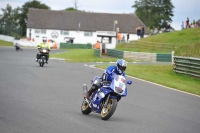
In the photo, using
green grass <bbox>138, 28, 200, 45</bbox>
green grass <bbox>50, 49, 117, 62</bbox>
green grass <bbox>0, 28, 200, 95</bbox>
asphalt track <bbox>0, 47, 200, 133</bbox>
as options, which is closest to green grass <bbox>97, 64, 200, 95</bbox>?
green grass <bbox>0, 28, 200, 95</bbox>

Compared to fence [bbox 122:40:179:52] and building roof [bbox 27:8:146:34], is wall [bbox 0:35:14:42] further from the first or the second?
fence [bbox 122:40:179:52]

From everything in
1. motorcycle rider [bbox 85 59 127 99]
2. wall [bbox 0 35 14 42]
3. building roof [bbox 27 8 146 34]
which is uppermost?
building roof [bbox 27 8 146 34]

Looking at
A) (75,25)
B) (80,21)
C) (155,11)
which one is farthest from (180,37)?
(155,11)

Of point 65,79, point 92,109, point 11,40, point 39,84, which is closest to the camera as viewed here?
point 92,109

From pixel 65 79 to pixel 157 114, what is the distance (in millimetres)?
9588

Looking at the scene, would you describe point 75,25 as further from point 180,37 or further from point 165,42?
point 165,42

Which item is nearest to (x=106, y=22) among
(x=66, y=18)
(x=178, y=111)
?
(x=66, y=18)

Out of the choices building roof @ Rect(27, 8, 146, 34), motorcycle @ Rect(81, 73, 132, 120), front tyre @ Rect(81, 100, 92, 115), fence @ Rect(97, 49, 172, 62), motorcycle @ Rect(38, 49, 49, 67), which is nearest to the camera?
motorcycle @ Rect(81, 73, 132, 120)

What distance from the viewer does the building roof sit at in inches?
4289

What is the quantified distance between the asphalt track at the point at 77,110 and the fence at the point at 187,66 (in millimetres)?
7592

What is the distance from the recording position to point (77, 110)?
13.5 m

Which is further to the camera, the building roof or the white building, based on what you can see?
the building roof

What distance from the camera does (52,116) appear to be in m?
11.8

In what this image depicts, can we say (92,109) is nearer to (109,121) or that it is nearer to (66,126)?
(109,121)
